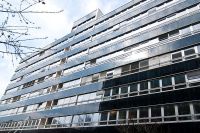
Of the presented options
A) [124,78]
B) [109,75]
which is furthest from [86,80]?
[124,78]

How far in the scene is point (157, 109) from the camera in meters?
19.0

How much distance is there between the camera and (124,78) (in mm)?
24156

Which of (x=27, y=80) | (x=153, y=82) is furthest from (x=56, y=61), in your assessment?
(x=153, y=82)

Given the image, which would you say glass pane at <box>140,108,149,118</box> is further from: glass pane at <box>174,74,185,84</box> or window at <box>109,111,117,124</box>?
glass pane at <box>174,74,185,84</box>

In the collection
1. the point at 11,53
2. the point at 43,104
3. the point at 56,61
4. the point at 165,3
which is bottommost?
the point at 11,53

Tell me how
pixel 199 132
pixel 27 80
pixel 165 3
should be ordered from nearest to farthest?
1. pixel 199 132
2. pixel 165 3
3. pixel 27 80

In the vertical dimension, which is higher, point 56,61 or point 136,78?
point 56,61

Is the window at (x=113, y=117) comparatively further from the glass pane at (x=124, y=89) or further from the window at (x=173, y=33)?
the window at (x=173, y=33)

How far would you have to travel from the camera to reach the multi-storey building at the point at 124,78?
1880cm

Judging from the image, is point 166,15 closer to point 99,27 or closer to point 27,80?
point 99,27

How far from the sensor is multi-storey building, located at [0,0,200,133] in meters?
18.8

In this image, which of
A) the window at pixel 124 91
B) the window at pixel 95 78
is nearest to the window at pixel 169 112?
the window at pixel 124 91

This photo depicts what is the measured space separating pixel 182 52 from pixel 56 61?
2526 cm

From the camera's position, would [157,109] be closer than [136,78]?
Yes
